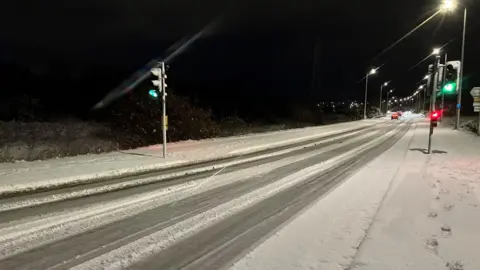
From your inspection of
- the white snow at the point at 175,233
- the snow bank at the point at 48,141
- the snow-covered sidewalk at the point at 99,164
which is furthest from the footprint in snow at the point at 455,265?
the snow bank at the point at 48,141

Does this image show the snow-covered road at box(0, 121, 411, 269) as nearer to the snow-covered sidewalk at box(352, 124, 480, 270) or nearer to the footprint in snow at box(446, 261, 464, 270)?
the snow-covered sidewalk at box(352, 124, 480, 270)

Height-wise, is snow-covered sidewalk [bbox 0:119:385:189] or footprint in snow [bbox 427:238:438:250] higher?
footprint in snow [bbox 427:238:438:250]

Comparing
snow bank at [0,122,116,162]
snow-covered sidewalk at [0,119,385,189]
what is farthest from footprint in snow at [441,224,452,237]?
snow bank at [0,122,116,162]

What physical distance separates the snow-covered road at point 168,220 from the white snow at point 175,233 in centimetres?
1

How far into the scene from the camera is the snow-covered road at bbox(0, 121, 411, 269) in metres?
5.39

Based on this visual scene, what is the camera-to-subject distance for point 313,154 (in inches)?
691

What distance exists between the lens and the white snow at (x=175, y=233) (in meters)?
5.24

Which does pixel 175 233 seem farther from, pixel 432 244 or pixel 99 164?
pixel 99 164

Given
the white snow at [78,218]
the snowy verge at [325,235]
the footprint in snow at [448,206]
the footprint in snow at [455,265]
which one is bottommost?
the white snow at [78,218]

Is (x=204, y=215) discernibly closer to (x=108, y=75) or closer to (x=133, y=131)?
(x=133, y=131)

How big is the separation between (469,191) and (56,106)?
1997 inches

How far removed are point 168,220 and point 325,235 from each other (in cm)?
263

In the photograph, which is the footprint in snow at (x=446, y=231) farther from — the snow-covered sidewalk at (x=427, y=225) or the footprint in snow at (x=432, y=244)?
the footprint in snow at (x=432, y=244)

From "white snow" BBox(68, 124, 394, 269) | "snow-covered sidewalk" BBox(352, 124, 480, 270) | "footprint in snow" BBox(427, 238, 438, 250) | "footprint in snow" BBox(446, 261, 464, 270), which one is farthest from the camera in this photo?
"footprint in snow" BBox(427, 238, 438, 250)
